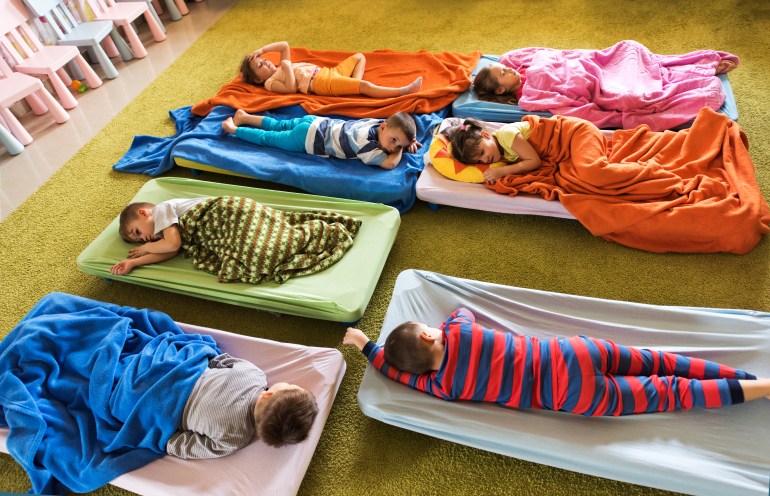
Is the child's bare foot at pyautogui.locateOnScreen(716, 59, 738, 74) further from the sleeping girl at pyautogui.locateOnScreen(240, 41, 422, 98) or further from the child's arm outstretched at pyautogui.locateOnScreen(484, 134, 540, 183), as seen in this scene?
the sleeping girl at pyautogui.locateOnScreen(240, 41, 422, 98)

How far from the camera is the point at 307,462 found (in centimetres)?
170

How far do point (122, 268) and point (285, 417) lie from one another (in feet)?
4.24

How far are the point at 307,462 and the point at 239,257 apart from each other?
986 millimetres

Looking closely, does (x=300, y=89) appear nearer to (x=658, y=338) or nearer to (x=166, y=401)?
(x=166, y=401)

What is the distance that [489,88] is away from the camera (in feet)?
9.84

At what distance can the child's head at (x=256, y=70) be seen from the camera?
135 inches

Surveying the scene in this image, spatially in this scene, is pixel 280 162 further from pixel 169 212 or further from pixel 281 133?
pixel 169 212

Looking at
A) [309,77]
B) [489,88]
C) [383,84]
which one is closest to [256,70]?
[309,77]

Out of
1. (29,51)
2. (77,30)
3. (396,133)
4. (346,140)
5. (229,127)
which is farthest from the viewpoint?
(77,30)

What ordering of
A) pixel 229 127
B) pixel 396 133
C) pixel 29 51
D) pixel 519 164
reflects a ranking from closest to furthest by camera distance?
pixel 519 164 → pixel 396 133 → pixel 229 127 → pixel 29 51

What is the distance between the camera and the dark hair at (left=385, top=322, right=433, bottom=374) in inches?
68.2

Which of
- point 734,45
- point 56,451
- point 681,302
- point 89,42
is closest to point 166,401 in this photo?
point 56,451

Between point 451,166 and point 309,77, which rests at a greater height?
point 309,77

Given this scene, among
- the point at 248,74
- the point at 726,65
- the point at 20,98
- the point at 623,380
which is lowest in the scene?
the point at 623,380
